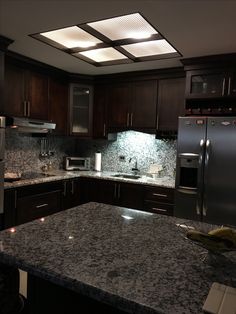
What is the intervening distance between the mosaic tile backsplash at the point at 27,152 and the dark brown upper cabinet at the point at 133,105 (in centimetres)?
98

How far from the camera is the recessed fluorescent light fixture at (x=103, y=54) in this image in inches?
114

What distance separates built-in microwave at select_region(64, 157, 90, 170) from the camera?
13.8ft

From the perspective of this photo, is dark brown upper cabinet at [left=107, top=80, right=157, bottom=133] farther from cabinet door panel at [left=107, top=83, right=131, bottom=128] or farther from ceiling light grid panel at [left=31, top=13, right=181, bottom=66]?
ceiling light grid panel at [left=31, top=13, right=181, bottom=66]

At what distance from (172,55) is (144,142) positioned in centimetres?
143

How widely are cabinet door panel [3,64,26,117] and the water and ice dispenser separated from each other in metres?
2.00

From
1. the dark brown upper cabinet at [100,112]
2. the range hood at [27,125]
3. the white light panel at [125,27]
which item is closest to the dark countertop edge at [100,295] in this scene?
the white light panel at [125,27]

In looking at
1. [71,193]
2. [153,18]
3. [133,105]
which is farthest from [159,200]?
[153,18]

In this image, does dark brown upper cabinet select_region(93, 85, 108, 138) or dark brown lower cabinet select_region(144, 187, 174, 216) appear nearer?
dark brown lower cabinet select_region(144, 187, 174, 216)

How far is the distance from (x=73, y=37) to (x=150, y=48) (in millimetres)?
794

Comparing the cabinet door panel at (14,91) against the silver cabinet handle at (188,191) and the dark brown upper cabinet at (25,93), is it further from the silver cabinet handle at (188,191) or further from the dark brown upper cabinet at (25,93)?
the silver cabinet handle at (188,191)

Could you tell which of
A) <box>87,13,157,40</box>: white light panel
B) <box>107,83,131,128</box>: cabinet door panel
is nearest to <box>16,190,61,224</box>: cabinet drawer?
<box>107,83,131,128</box>: cabinet door panel

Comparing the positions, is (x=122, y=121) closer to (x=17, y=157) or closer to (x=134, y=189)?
(x=134, y=189)

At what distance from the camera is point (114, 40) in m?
2.52

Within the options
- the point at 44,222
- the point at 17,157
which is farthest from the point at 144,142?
the point at 44,222
